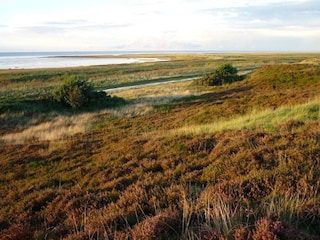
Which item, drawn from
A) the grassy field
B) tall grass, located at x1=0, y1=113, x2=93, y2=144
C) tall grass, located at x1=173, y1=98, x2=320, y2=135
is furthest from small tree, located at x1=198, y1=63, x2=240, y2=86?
tall grass, located at x1=173, y1=98, x2=320, y2=135

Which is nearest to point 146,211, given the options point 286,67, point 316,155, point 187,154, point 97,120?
point 316,155

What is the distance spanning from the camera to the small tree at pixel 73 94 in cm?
3326

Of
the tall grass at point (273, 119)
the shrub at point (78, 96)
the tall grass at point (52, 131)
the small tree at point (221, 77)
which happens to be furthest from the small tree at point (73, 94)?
the tall grass at point (273, 119)

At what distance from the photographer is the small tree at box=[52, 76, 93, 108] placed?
33.3 m

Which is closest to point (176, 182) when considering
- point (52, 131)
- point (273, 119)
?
point (273, 119)

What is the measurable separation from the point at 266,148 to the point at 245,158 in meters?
0.90

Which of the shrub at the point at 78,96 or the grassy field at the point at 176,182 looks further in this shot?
the shrub at the point at 78,96

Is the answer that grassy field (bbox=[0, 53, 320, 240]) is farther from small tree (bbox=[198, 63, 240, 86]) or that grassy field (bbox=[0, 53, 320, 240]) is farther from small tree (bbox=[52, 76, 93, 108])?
small tree (bbox=[198, 63, 240, 86])

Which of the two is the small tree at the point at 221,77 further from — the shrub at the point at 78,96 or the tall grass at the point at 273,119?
the tall grass at the point at 273,119

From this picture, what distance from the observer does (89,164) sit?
12.3 metres

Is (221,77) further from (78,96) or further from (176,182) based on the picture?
(176,182)

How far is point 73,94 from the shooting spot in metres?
33.2

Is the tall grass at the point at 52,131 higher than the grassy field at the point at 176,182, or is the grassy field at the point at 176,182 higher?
the grassy field at the point at 176,182

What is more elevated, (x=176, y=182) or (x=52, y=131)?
(x=176, y=182)
